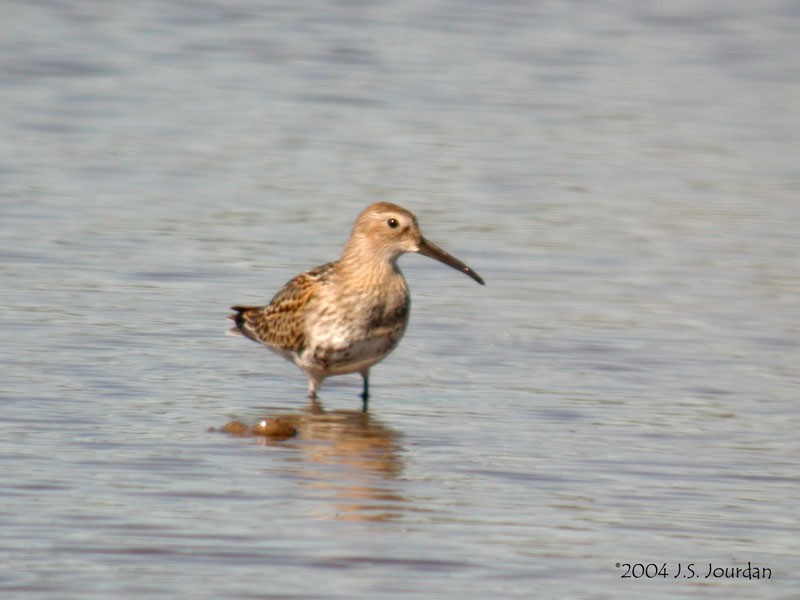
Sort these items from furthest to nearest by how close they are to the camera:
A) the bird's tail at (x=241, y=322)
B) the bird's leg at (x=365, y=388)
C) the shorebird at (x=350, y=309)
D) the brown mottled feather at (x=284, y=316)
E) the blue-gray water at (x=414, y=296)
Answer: the bird's tail at (x=241, y=322), the brown mottled feather at (x=284, y=316), the shorebird at (x=350, y=309), the bird's leg at (x=365, y=388), the blue-gray water at (x=414, y=296)

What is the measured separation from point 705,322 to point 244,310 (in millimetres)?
2943

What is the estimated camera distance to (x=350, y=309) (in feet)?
33.5

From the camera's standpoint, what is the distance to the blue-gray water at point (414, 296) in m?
7.09

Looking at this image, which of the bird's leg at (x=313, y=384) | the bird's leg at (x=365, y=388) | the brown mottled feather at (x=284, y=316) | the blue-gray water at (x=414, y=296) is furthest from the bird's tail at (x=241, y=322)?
the bird's leg at (x=365, y=388)

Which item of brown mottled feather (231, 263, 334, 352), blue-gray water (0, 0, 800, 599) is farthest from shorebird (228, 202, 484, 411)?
blue-gray water (0, 0, 800, 599)

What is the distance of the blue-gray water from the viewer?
7086 millimetres

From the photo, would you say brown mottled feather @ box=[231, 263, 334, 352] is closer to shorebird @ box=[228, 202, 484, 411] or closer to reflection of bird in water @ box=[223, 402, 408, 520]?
shorebird @ box=[228, 202, 484, 411]

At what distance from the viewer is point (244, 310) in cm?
1059

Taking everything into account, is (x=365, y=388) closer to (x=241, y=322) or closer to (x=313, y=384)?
(x=313, y=384)

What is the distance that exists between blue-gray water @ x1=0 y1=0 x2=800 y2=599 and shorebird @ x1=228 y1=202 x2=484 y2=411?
246 mm

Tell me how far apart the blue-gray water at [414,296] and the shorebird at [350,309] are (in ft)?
0.81

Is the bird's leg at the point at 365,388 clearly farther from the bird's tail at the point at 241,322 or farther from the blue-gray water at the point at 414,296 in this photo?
the bird's tail at the point at 241,322

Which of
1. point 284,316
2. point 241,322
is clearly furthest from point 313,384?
point 241,322

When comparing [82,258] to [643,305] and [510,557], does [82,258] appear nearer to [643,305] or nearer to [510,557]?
[643,305]
